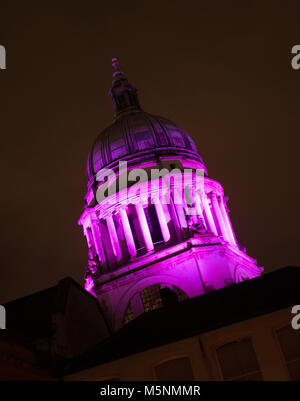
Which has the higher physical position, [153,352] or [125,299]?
[125,299]

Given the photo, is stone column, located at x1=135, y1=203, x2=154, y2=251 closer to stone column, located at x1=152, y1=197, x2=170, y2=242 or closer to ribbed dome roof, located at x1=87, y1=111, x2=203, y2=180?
stone column, located at x1=152, y1=197, x2=170, y2=242

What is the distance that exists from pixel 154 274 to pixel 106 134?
1437 cm

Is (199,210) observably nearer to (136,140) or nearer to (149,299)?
(149,299)

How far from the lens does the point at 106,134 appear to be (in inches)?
2484

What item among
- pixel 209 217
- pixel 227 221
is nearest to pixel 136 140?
pixel 209 217

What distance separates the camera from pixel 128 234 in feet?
186

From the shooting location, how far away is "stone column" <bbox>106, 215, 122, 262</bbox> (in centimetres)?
5709

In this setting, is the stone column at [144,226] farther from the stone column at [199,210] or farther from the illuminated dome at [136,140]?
the illuminated dome at [136,140]

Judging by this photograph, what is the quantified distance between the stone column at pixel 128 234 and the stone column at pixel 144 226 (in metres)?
1.00

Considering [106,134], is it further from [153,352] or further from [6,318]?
[153,352]

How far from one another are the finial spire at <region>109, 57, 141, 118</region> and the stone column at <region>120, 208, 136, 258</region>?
11536 millimetres

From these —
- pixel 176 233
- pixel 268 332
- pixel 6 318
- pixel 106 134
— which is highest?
pixel 106 134

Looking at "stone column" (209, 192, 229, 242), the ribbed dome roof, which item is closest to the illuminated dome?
the ribbed dome roof
